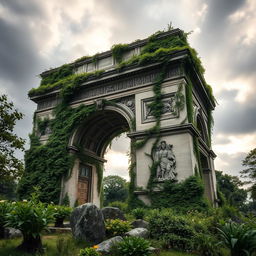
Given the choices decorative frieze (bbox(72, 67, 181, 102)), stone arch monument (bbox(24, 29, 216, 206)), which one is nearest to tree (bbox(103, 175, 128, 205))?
stone arch monument (bbox(24, 29, 216, 206))

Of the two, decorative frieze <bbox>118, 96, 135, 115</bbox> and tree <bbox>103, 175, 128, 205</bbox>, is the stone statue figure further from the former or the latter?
tree <bbox>103, 175, 128, 205</bbox>

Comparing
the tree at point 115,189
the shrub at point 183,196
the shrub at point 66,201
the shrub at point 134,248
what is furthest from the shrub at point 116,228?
the tree at point 115,189

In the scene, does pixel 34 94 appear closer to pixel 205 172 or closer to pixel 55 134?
pixel 55 134

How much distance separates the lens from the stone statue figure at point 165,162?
14.5 m

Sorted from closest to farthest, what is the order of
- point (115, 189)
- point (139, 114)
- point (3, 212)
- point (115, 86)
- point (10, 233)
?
point (3, 212), point (10, 233), point (139, 114), point (115, 86), point (115, 189)

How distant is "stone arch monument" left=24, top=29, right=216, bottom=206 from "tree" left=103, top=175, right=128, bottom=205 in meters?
32.2

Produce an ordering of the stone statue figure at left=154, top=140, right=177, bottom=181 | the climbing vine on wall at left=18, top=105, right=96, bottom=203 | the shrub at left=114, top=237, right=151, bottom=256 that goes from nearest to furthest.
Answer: the shrub at left=114, top=237, right=151, bottom=256
the stone statue figure at left=154, top=140, right=177, bottom=181
the climbing vine on wall at left=18, top=105, right=96, bottom=203

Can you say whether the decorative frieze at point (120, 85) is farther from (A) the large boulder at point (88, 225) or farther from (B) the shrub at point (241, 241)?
(B) the shrub at point (241, 241)

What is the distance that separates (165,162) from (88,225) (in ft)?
25.5

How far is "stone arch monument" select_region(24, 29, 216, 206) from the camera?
15188 millimetres

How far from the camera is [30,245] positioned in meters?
6.75

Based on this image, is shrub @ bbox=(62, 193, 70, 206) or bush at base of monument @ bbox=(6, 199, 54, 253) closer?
bush at base of monument @ bbox=(6, 199, 54, 253)

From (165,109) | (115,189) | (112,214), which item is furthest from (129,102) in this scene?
(115,189)

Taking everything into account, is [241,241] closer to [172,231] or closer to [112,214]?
[172,231]
